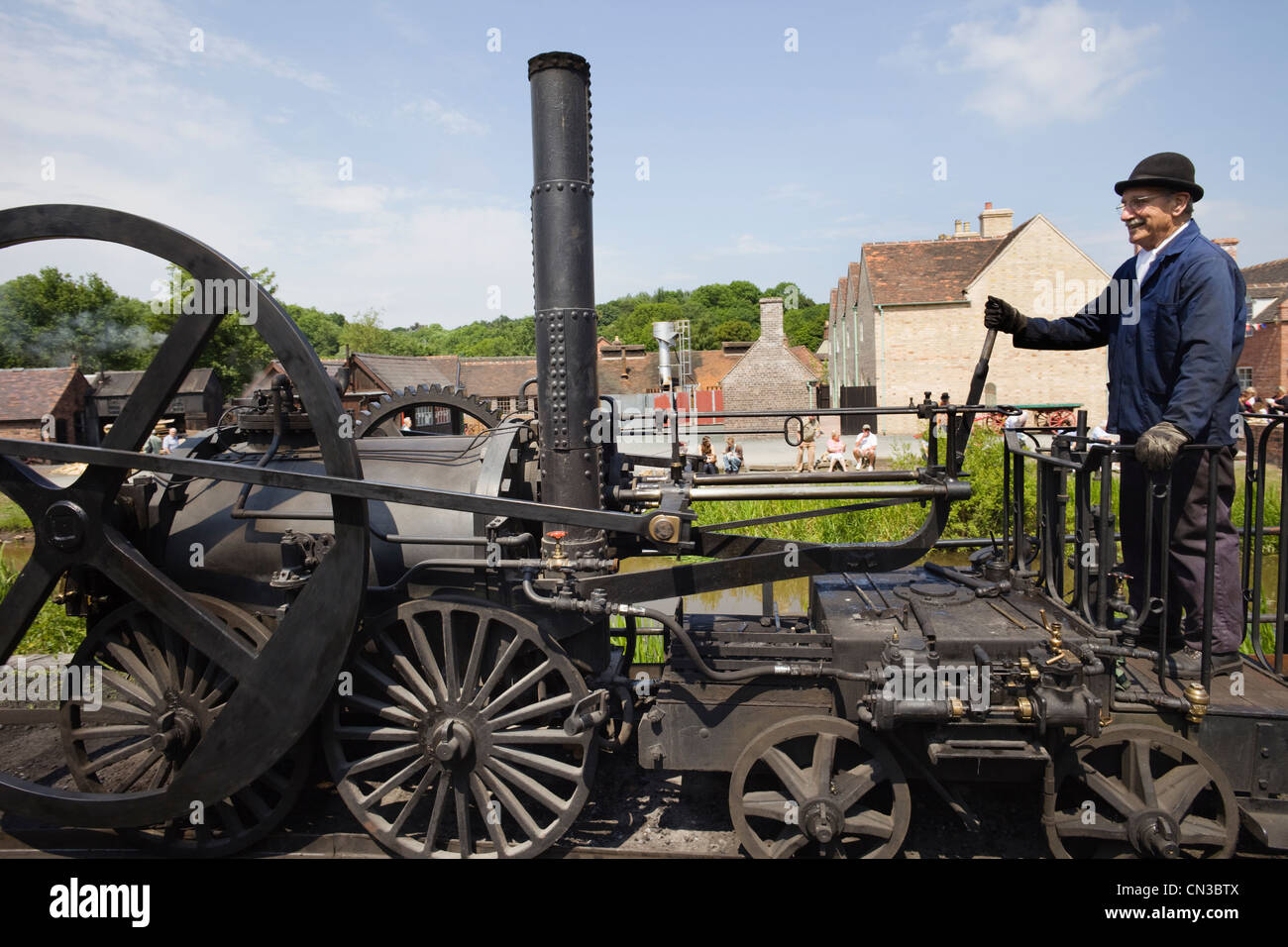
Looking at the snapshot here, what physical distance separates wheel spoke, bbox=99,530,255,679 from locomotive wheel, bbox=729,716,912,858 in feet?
7.93

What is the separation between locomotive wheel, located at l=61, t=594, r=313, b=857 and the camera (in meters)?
4.05

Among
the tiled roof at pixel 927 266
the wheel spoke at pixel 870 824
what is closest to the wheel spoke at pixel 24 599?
the wheel spoke at pixel 870 824

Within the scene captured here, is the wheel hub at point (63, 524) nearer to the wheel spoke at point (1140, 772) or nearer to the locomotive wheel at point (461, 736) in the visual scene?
the locomotive wheel at point (461, 736)

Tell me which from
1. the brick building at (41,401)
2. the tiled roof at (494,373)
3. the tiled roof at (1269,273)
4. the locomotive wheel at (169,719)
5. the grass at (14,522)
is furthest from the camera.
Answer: the tiled roof at (494,373)

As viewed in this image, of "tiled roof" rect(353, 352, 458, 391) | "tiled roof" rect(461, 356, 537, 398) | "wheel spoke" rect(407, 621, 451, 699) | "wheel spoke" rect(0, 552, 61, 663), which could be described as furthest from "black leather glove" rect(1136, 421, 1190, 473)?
"tiled roof" rect(461, 356, 537, 398)

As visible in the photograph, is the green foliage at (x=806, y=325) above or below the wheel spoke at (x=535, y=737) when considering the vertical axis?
above

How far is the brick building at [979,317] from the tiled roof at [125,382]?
82.3 feet

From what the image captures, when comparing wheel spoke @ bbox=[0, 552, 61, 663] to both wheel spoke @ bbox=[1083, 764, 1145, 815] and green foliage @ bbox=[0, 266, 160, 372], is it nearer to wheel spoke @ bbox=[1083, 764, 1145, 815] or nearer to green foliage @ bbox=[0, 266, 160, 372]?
wheel spoke @ bbox=[1083, 764, 1145, 815]

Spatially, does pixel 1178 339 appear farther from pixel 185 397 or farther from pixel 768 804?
pixel 185 397

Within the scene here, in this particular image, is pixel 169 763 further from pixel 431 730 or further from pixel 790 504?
pixel 790 504

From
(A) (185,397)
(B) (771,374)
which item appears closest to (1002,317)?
(A) (185,397)

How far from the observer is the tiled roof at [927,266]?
34031 millimetres

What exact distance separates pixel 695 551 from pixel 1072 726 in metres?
1.91

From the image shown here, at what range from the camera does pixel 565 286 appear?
3.96m
